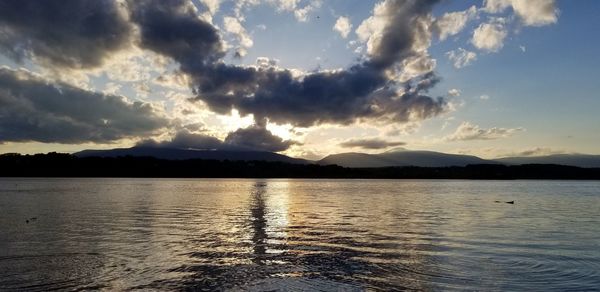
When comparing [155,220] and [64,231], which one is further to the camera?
[155,220]

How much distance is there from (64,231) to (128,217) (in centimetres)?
1376

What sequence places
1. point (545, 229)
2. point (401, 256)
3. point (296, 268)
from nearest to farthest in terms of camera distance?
point (296, 268)
point (401, 256)
point (545, 229)

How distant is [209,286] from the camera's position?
21.2 m

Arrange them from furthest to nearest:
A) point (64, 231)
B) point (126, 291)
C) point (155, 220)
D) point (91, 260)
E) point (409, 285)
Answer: point (155, 220) < point (64, 231) < point (91, 260) < point (409, 285) < point (126, 291)

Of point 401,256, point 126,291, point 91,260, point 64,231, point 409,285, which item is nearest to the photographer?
point 126,291

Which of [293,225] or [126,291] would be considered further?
[293,225]

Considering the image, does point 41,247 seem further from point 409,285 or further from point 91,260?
point 409,285

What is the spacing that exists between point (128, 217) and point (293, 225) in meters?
21.8

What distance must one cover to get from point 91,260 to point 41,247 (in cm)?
742

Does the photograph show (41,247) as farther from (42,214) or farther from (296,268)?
(42,214)

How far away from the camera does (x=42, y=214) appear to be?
57.7 meters

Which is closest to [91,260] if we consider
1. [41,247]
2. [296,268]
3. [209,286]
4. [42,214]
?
[41,247]

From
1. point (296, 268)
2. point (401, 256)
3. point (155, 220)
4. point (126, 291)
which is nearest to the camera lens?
point (126, 291)

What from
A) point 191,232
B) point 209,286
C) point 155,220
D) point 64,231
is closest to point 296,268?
point 209,286
